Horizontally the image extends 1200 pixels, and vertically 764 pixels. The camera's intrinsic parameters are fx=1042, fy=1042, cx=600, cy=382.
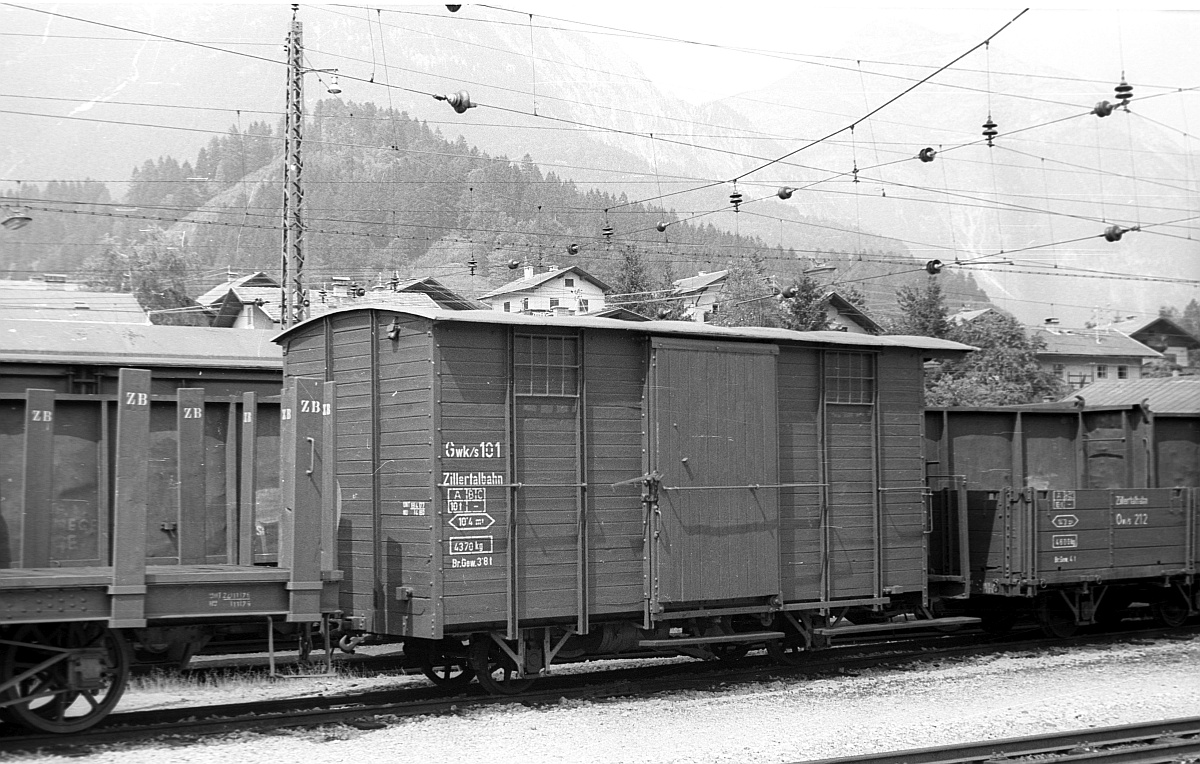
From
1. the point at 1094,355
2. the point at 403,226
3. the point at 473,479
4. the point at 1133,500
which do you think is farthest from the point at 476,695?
the point at 1094,355

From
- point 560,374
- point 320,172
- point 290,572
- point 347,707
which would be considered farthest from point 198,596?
point 320,172

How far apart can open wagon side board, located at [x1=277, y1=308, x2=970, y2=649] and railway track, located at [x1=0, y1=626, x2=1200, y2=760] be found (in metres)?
0.76

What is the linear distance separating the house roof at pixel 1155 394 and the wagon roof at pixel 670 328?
17.3 metres

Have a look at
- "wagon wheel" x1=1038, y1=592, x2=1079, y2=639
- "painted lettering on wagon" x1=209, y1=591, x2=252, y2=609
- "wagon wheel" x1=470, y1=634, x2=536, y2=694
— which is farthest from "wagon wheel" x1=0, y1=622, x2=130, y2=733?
"wagon wheel" x1=1038, y1=592, x2=1079, y2=639

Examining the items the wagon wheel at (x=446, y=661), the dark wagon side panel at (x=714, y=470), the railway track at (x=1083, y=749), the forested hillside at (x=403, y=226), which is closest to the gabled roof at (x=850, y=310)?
the forested hillside at (x=403, y=226)

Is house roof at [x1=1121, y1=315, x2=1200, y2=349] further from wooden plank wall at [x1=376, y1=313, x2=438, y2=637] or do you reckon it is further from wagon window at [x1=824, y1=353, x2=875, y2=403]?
wooden plank wall at [x1=376, y1=313, x2=438, y2=637]

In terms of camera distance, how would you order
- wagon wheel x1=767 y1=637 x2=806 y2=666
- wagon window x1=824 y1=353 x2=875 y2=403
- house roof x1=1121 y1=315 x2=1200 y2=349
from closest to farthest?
wagon window x1=824 y1=353 x2=875 y2=403, wagon wheel x1=767 y1=637 x2=806 y2=666, house roof x1=1121 y1=315 x2=1200 y2=349

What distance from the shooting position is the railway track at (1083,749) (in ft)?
27.0

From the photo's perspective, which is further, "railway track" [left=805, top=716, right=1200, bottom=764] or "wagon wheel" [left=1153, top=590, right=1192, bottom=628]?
"wagon wheel" [left=1153, top=590, right=1192, bottom=628]

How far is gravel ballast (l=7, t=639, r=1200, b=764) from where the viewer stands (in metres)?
8.34

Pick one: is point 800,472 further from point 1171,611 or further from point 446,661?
point 1171,611

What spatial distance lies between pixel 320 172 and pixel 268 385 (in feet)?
297

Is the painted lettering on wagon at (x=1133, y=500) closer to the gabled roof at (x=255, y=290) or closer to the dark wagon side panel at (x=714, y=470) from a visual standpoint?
the dark wagon side panel at (x=714, y=470)

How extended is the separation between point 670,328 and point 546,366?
140 centimetres
